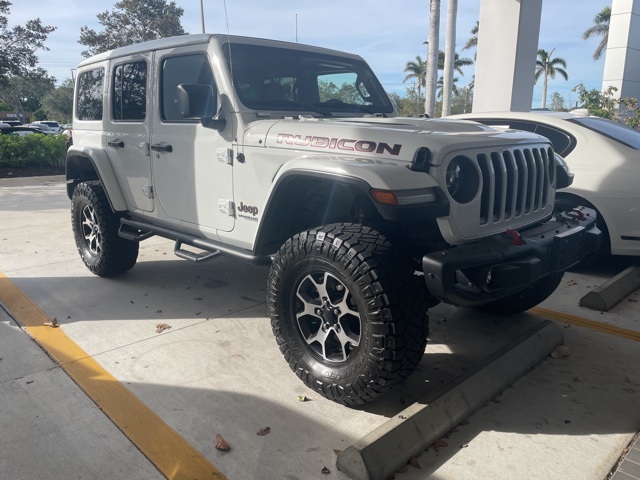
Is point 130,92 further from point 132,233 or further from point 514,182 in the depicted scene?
point 514,182

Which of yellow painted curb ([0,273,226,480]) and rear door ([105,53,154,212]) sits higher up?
rear door ([105,53,154,212])

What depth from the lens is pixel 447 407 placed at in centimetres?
272

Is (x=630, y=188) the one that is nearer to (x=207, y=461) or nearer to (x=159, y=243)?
(x=207, y=461)

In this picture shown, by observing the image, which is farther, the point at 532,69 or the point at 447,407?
the point at 532,69

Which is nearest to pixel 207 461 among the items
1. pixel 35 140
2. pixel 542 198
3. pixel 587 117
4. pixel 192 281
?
pixel 542 198

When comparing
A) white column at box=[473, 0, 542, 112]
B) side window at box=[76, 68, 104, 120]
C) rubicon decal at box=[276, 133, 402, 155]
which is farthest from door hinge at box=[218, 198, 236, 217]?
white column at box=[473, 0, 542, 112]

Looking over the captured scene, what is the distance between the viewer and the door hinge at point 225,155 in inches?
141

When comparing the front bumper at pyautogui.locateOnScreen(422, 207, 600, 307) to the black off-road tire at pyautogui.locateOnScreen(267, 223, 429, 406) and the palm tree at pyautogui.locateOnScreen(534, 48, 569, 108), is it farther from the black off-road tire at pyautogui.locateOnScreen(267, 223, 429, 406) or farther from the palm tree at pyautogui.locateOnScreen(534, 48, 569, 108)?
the palm tree at pyautogui.locateOnScreen(534, 48, 569, 108)

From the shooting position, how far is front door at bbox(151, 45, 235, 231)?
3.69m

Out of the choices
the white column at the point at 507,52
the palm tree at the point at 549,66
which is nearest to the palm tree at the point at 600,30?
the palm tree at the point at 549,66

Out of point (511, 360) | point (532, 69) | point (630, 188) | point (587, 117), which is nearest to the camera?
point (511, 360)

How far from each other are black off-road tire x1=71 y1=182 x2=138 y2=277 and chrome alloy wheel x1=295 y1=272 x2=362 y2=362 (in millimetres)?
→ 2578

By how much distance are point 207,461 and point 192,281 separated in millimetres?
2808

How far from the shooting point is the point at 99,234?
4.96 m
